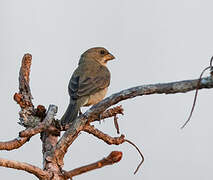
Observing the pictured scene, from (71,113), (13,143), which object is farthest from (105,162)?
(71,113)

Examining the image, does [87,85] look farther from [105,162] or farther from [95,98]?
[105,162]

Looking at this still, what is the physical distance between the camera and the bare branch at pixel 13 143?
14.5 ft

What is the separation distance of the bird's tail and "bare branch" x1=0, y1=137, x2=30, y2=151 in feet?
4.91

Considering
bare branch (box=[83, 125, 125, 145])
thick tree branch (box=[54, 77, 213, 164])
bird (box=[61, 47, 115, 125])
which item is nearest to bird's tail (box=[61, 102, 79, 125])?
bird (box=[61, 47, 115, 125])

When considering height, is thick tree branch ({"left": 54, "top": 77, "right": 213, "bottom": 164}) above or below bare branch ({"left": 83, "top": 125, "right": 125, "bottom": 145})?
above

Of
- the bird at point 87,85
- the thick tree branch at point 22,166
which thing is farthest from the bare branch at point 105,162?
the bird at point 87,85

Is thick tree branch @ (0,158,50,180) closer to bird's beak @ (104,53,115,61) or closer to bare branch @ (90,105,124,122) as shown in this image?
bare branch @ (90,105,124,122)

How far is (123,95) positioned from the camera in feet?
13.7

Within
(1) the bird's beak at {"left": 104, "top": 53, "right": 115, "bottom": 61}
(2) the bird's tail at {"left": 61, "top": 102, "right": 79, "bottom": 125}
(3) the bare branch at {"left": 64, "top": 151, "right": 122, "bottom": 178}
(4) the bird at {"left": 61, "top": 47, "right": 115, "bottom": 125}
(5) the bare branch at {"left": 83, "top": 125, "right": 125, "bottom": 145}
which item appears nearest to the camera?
(3) the bare branch at {"left": 64, "top": 151, "right": 122, "bottom": 178}

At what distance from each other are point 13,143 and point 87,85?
3.49m

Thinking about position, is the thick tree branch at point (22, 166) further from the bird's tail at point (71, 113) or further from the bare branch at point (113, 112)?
the bird's tail at point (71, 113)

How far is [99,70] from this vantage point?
8688mm

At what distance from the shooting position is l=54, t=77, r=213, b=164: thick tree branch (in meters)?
3.89

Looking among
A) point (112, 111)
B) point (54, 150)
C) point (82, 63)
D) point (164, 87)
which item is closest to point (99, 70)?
point (82, 63)
